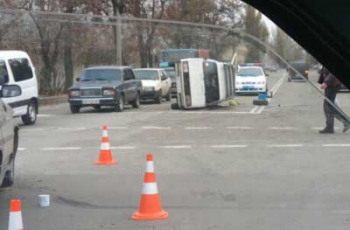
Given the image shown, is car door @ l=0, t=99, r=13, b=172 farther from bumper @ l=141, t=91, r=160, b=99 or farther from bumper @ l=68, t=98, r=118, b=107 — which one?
bumper @ l=141, t=91, r=160, b=99

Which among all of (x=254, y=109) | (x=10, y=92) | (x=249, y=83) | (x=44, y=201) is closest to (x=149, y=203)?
(x=44, y=201)

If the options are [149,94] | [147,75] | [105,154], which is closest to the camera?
[105,154]

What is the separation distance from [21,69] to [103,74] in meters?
6.33

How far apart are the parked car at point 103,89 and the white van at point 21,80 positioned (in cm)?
438

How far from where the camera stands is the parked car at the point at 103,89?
78.0 ft

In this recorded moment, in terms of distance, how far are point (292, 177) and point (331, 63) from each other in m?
7.03

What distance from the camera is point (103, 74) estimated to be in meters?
25.0

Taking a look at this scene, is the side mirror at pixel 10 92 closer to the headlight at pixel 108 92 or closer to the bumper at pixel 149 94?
the headlight at pixel 108 92

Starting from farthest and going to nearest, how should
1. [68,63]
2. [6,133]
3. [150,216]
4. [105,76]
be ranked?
[68,63]
[105,76]
[6,133]
[150,216]

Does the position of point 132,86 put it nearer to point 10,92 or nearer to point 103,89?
point 103,89

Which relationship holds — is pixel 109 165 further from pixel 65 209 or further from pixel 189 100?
pixel 189 100

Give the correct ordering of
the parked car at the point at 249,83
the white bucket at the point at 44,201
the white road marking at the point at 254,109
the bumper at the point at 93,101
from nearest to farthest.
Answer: the white bucket at the point at 44,201, the white road marking at the point at 254,109, the bumper at the point at 93,101, the parked car at the point at 249,83

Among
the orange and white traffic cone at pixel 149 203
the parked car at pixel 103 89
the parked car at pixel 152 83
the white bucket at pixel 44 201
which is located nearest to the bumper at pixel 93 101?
the parked car at pixel 103 89

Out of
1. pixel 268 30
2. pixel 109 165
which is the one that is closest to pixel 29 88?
pixel 109 165
